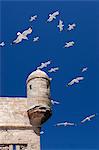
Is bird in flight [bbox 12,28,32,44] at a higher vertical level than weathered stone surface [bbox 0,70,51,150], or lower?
higher

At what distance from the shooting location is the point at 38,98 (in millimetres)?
33031

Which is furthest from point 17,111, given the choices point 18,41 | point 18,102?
point 18,41

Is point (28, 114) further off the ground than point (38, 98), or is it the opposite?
point (38, 98)

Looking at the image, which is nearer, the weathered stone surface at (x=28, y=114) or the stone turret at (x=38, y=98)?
the weathered stone surface at (x=28, y=114)

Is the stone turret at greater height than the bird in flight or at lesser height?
lesser

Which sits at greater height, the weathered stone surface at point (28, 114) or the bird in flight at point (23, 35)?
the bird in flight at point (23, 35)

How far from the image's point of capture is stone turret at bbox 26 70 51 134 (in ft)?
108

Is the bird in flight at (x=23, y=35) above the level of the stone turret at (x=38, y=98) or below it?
above

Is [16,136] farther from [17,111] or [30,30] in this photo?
[30,30]

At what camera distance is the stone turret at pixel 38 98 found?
3288 centimetres

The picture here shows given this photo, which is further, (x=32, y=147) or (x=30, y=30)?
(x=30, y=30)

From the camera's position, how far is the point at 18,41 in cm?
3591

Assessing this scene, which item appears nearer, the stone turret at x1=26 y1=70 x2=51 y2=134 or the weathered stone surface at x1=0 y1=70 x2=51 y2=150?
the weathered stone surface at x1=0 y1=70 x2=51 y2=150

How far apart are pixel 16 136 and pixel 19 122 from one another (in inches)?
26.8
